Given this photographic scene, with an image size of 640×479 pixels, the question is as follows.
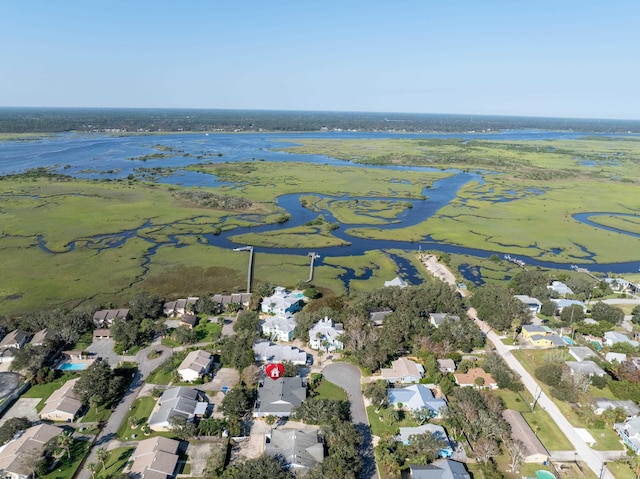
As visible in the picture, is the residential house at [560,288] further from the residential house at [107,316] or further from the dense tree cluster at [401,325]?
the residential house at [107,316]

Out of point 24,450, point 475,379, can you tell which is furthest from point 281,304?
point 24,450

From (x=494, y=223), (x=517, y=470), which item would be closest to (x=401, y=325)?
(x=517, y=470)

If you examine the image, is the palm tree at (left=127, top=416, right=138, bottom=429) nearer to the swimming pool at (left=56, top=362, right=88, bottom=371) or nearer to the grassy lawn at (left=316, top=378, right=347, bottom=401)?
the swimming pool at (left=56, top=362, right=88, bottom=371)

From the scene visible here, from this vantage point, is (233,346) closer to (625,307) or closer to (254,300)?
(254,300)

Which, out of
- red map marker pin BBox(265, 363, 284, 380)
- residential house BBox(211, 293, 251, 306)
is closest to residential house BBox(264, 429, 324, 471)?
red map marker pin BBox(265, 363, 284, 380)

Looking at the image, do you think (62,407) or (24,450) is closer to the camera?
(24,450)

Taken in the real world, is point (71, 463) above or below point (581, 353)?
below

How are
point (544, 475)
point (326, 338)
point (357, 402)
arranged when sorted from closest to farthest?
point (544, 475) < point (357, 402) < point (326, 338)

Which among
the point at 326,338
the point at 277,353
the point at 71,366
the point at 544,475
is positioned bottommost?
the point at 544,475

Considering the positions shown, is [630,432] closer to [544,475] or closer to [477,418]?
[544,475]
